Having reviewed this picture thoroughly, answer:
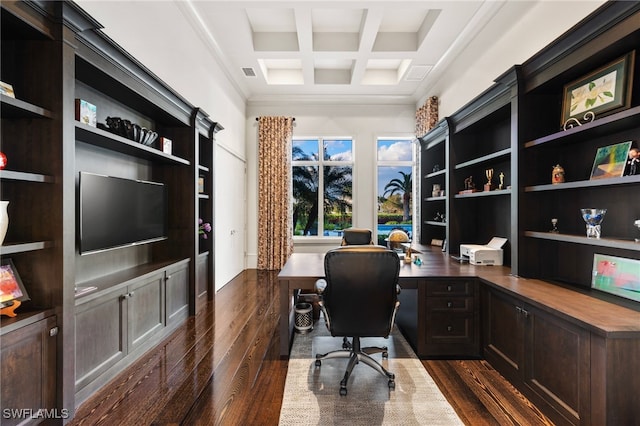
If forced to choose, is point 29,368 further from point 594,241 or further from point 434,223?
point 434,223

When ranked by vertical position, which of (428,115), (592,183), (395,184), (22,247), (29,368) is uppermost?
(428,115)

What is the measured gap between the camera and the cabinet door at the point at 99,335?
191cm

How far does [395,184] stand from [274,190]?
259cm

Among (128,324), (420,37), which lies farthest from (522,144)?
(128,324)

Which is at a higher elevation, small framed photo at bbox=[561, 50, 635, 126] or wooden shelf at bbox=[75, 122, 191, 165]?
small framed photo at bbox=[561, 50, 635, 126]

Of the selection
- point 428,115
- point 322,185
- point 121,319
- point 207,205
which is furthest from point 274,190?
point 121,319

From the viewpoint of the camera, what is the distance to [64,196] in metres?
1.71

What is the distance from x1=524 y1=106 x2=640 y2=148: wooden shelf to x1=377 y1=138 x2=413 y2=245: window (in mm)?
3967

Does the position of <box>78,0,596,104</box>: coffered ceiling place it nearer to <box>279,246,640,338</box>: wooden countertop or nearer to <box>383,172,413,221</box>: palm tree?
<box>383,172,413,221</box>: palm tree

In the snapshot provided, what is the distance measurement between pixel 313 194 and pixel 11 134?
507cm

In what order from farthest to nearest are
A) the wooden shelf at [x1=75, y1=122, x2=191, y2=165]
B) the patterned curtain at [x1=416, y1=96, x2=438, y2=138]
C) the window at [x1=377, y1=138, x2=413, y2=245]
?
1. the window at [x1=377, y1=138, x2=413, y2=245]
2. the patterned curtain at [x1=416, y1=96, x2=438, y2=138]
3. the wooden shelf at [x1=75, y1=122, x2=191, y2=165]

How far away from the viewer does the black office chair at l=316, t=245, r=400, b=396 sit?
1991mm

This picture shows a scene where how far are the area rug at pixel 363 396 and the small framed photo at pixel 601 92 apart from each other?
222 centimetres

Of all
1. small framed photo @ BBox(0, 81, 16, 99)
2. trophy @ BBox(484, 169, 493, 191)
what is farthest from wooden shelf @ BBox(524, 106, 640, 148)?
small framed photo @ BBox(0, 81, 16, 99)
